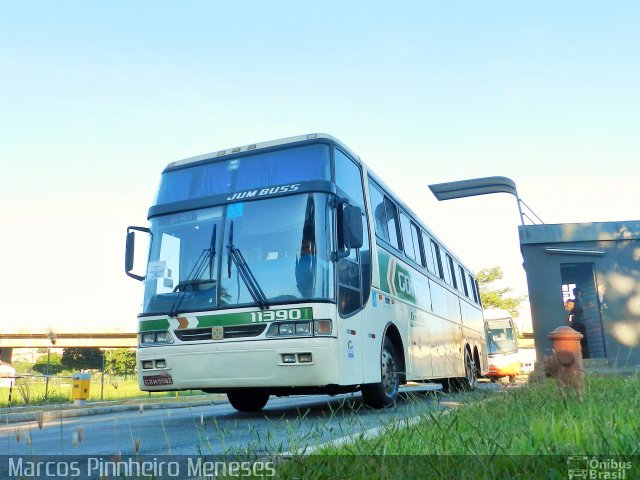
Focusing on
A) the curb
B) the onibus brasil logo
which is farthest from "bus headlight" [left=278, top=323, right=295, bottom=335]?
the onibus brasil logo

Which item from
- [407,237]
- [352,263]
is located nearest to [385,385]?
[352,263]

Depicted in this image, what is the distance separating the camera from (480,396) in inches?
263

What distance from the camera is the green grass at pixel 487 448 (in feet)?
9.60

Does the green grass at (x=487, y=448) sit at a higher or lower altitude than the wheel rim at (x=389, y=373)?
lower

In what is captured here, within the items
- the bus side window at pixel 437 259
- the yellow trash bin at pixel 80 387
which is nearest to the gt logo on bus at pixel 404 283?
the bus side window at pixel 437 259

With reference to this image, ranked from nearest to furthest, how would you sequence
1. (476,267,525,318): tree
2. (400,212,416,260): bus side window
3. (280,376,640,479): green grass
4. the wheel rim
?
(280,376,640,479): green grass → the wheel rim → (400,212,416,260): bus side window → (476,267,525,318): tree

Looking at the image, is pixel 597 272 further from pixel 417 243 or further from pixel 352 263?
pixel 352 263

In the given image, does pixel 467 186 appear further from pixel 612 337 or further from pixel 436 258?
pixel 612 337

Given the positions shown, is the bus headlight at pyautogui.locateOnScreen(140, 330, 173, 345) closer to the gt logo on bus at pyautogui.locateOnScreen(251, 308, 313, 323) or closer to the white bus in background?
the gt logo on bus at pyautogui.locateOnScreen(251, 308, 313, 323)

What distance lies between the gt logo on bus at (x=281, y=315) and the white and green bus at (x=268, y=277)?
17 millimetres

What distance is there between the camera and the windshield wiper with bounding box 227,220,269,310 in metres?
7.35

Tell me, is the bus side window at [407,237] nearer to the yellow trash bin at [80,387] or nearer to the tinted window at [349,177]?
the tinted window at [349,177]

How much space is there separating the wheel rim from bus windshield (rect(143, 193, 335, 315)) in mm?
1986

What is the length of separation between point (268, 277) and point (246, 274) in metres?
0.30
